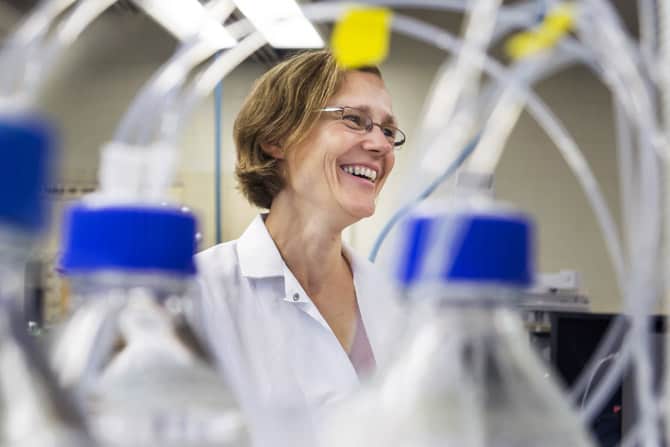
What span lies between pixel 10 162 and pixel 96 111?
3552 millimetres

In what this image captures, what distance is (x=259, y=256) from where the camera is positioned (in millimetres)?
1406

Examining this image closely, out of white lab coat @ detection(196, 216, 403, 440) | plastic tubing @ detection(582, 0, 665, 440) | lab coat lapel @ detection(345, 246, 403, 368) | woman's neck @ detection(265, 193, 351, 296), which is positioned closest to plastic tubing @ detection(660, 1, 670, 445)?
plastic tubing @ detection(582, 0, 665, 440)

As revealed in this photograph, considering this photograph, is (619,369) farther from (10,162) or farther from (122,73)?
(122,73)

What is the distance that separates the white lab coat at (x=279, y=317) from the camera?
3.56 feet

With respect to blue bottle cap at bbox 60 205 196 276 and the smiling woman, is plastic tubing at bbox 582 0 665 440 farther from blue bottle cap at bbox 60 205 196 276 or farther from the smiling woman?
the smiling woman

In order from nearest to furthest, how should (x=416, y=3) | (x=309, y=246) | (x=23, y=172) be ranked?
(x=23, y=172)
(x=416, y=3)
(x=309, y=246)

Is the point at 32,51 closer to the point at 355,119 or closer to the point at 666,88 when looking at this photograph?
the point at 666,88

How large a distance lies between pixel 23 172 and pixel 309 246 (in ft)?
4.05

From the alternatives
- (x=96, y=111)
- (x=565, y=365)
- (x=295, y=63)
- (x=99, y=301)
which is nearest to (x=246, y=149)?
A: (x=295, y=63)

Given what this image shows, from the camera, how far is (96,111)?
3699 millimetres

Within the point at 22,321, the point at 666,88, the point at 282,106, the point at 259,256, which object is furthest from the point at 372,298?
the point at 22,321

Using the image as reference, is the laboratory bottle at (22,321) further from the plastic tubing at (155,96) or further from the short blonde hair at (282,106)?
the short blonde hair at (282,106)

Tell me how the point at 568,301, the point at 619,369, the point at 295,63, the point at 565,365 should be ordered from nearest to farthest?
the point at 619,369, the point at 295,63, the point at 565,365, the point at 568,301

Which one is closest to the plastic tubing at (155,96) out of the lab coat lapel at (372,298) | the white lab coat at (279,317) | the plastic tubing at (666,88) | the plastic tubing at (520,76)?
the plastic tubing at (520,76)
